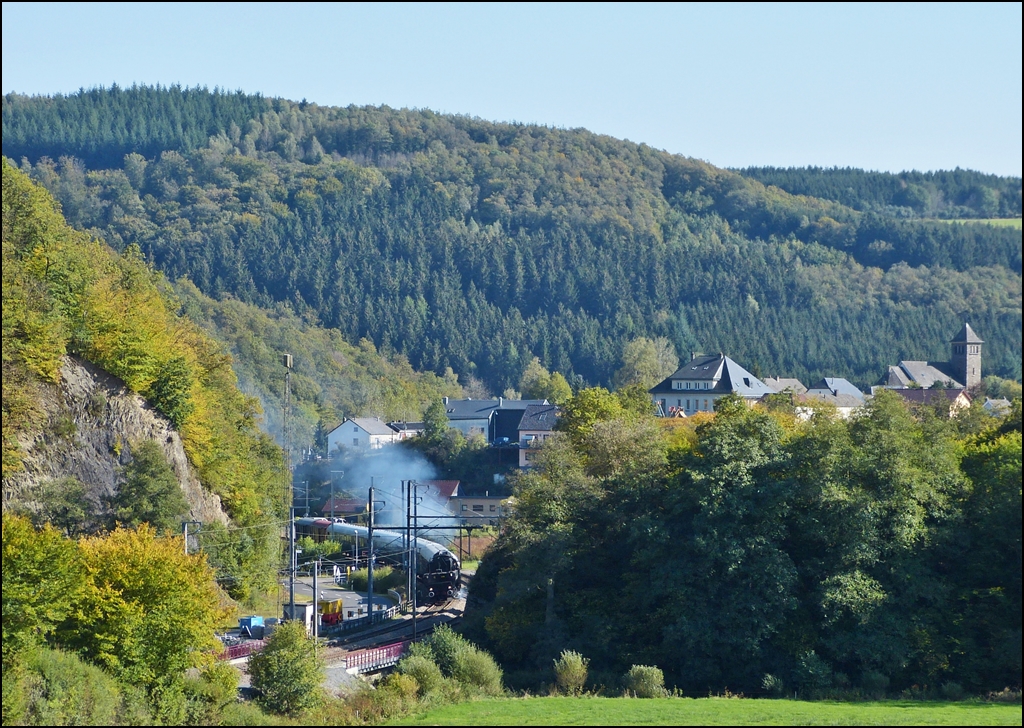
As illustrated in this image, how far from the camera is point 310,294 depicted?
638 feet

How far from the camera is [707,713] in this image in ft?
131

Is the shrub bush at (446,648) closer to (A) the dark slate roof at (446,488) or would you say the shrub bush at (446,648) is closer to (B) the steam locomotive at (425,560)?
(B) the steam locomotive at (425,560)

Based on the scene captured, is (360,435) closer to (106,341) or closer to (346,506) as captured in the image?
(346,506)

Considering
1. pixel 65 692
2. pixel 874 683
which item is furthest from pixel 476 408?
pixel 65 692

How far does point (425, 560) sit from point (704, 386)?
195 feet

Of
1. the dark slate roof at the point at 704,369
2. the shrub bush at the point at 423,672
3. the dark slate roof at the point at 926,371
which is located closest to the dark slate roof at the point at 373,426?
the dark slate roof at the point at 704,369

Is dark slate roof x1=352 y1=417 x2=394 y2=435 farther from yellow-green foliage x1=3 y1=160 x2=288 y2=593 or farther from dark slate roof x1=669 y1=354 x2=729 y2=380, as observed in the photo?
yellow-green foliage x1=3 y1=160 x2=288 y2=593

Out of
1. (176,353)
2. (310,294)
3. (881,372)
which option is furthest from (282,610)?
(310,294)

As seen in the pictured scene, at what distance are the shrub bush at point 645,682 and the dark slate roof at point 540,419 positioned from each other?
62256mm

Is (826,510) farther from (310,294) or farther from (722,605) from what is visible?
(310,294)

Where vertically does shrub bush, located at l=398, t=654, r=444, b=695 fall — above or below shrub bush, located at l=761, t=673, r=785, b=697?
above

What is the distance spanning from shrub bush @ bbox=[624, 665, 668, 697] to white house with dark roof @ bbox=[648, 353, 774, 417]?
2880 inches

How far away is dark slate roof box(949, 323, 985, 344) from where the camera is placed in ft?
400

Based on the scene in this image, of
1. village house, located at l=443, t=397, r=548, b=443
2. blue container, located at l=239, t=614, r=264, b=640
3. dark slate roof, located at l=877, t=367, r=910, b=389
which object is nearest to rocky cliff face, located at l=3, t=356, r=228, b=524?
blue container, located at l=239, t=614, r=264, b=640
